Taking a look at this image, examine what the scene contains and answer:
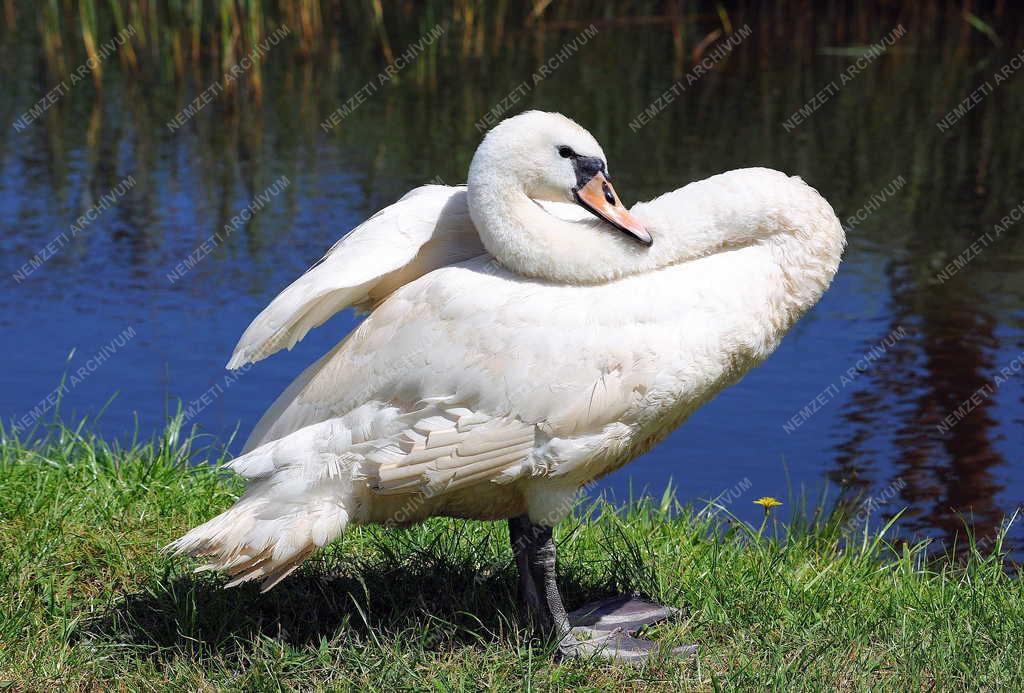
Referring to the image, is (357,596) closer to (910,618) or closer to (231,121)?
(910,618)

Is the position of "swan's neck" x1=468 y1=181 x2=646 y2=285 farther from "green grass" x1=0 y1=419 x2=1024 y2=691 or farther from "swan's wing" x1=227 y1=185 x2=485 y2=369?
"green grass" x1=0 y1=419 x2=1024 y2=691

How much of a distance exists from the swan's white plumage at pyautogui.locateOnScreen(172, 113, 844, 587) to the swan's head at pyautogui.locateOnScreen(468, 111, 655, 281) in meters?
0.01

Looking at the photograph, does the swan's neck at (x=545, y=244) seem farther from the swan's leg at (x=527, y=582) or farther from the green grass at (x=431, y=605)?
the green grass at (x=431, y=605)

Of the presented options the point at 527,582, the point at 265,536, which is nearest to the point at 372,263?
the point at 265,536

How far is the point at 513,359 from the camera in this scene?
3.98 metres

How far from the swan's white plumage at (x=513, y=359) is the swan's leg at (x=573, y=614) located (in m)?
0.17

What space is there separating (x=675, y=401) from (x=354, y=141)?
9225 millimetres

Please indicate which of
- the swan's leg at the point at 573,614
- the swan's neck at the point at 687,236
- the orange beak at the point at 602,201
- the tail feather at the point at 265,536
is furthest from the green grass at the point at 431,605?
the orange beak at the point at 602,201

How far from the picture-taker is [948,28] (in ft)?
57.5

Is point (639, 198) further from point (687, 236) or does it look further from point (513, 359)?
point (513, 359)

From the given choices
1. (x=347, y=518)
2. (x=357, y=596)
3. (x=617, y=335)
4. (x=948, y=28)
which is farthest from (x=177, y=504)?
(x=948, y=28)

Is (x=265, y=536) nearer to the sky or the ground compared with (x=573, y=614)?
nearer to the sky

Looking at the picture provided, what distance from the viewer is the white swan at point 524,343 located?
3.96 metres

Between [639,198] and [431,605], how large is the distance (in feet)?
21.5
